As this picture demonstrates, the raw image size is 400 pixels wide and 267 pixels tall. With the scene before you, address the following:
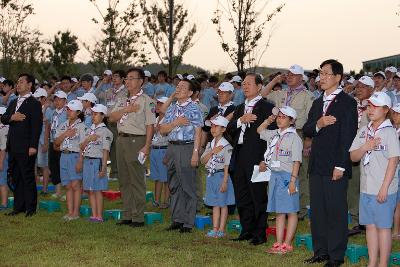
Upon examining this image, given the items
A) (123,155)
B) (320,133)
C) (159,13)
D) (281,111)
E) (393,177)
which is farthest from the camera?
(159,13)

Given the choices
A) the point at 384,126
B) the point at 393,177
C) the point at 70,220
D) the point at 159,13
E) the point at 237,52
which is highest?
the point at 159,13

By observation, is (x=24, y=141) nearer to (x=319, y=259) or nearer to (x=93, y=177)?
(x=93, y=177)

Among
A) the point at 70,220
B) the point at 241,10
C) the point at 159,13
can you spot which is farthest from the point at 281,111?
the point at 159,13

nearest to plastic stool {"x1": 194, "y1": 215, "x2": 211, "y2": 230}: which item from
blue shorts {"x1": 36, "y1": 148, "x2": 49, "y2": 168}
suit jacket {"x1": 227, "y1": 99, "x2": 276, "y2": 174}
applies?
suit jacket {"x1": 227, "y1": 99, "x2": 276, "y2": 174}

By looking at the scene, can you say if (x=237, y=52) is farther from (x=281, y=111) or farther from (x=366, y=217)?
(x=366, y=217)

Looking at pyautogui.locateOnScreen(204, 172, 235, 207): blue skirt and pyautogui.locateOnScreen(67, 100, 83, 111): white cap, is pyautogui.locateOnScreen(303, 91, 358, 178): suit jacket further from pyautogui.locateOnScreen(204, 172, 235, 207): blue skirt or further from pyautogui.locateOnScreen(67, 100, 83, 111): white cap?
pyautogui.locateOnScreen(67, 100, 83, 111): white cap

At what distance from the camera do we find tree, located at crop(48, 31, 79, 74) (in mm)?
35875

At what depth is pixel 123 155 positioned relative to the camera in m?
11.2

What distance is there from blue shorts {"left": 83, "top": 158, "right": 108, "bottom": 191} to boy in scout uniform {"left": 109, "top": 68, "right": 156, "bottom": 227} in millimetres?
286

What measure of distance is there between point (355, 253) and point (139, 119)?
12.6ft

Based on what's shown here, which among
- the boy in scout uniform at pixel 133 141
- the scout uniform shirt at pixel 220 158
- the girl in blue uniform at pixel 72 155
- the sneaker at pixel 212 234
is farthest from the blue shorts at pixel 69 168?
the sneaker at pixel 212 234

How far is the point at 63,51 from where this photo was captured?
35.9m

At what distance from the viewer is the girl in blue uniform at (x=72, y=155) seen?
11.8 metres

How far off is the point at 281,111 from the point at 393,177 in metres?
1.87
